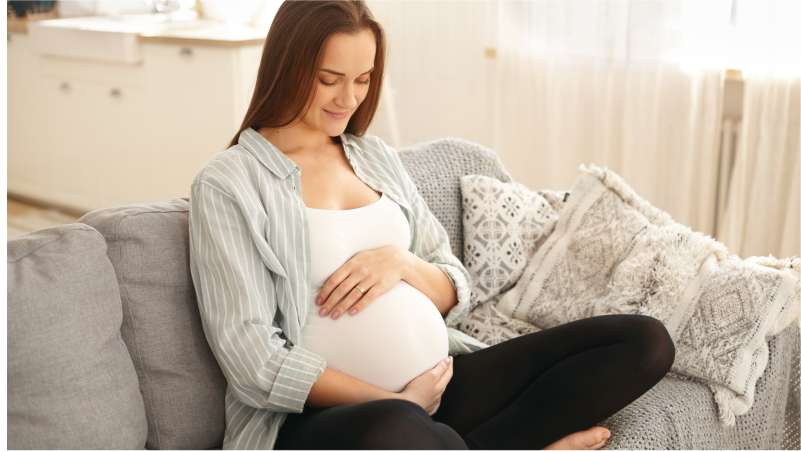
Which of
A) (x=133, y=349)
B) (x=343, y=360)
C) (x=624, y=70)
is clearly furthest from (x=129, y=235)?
(x=624, y=70)

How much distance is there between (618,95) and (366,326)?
6.36ft

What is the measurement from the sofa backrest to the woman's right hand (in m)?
0.32

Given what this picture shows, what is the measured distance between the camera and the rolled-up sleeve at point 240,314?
1.40 meters

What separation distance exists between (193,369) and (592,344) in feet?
2.23

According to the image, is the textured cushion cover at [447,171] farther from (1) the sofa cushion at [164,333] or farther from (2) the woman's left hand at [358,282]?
(1) the sofa cushion at [164,333]

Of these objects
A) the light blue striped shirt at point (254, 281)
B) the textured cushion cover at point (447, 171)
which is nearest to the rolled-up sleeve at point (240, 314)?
the light blue striped shirt at point (254, 281)

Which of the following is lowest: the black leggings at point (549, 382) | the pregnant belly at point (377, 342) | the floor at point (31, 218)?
the floor at point (31, 218)

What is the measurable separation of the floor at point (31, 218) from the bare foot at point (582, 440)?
3.16m

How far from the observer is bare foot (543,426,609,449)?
1.55m

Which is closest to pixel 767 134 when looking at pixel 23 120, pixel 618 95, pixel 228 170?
pixel 618 95

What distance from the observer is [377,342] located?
1.52 metres

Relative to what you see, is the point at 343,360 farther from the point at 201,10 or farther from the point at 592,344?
the point at 201,10

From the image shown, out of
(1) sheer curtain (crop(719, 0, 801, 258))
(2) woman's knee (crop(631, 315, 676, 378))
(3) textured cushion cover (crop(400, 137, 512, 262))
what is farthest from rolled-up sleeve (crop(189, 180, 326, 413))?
(1) sheer curtain (crop(719, 0, 801, 258))

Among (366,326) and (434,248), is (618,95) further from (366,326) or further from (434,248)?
(366,326)
